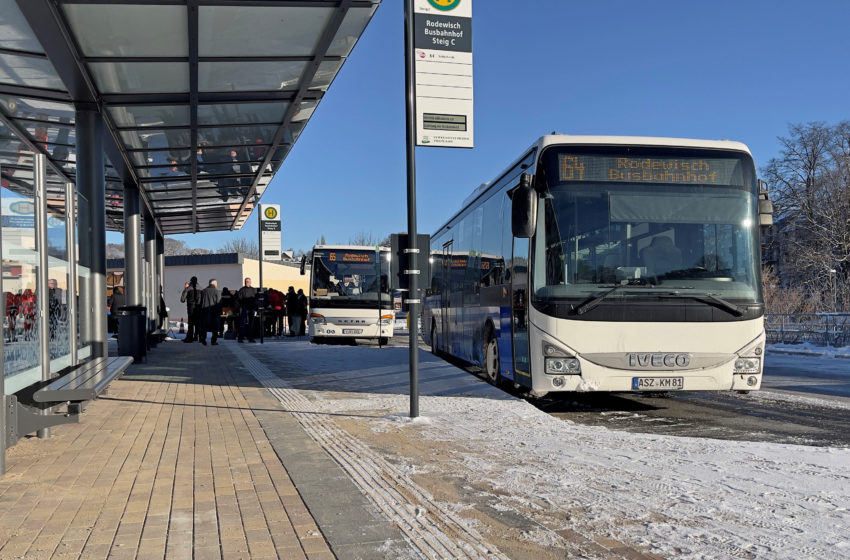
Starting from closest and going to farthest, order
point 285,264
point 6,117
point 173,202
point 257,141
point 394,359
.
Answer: point 6,117
point 257,141
point 394,359
point 173,202
point 285,264

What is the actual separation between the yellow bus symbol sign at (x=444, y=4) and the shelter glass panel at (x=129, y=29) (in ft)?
9.21

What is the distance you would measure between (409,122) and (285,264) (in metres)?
58.6

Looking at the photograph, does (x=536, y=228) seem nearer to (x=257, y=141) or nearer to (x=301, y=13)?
(x=301, y=13)

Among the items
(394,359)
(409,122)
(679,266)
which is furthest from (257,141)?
(679,266)

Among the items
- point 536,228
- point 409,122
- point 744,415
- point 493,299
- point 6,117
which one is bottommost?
point 744,415

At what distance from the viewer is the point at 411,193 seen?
7711mm

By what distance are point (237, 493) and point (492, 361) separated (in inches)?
251

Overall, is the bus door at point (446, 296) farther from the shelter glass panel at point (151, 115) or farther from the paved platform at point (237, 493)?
the shelter glass panel at point (151, 115)

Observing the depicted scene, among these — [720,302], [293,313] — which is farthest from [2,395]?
[293,313]

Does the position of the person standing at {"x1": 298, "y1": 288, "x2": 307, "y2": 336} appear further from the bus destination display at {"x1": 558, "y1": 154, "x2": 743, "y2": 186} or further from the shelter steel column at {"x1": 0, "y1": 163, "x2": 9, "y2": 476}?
the shelter steel column at {"x1": 0, "y1": 163, "x2": 9, "y2": 476}

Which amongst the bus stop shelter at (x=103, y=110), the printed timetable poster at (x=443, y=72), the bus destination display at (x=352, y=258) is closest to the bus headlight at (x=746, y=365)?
the printed timetable poster at (x=443, y=72)

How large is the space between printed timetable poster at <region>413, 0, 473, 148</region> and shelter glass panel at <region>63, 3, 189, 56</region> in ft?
9.05

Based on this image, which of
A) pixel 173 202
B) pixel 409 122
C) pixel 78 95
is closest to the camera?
pixel 409 122

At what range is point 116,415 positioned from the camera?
8180 mm
